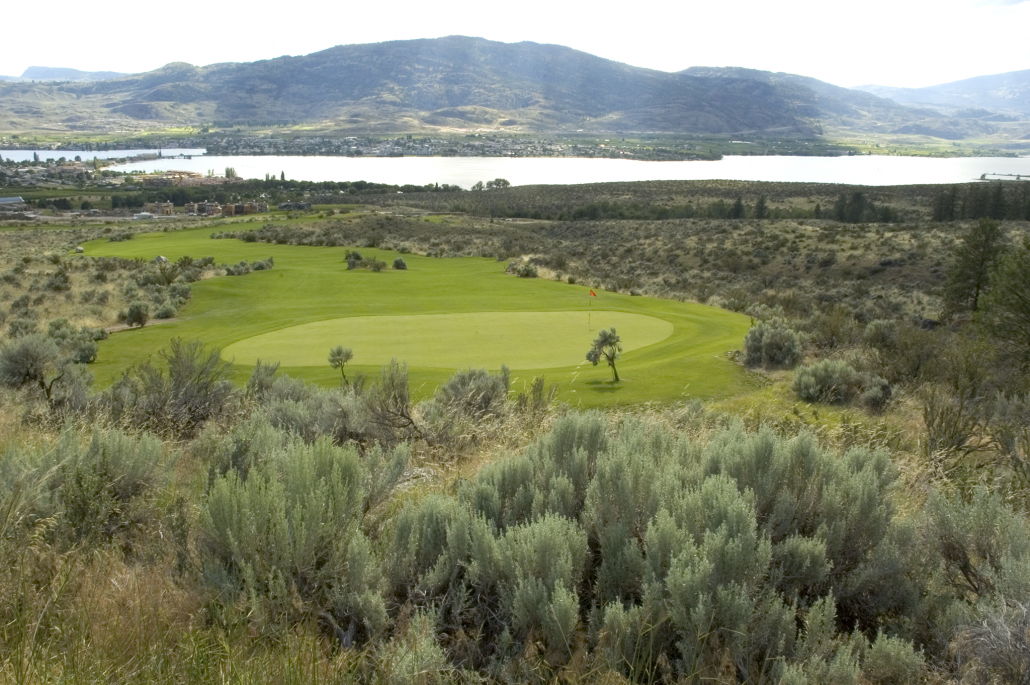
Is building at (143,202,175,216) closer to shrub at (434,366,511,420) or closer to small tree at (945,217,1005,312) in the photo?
small tree at (945,217,1005,312)

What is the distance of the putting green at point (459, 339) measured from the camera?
1086 centimetres

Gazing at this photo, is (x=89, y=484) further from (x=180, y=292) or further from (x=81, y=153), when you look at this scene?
(x=81, y=153)

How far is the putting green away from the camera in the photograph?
35.6ft

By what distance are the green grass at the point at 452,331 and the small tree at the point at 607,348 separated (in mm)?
282

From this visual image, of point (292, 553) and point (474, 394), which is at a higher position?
point (292, 553)

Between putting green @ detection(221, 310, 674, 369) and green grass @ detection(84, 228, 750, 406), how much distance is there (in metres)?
0.02

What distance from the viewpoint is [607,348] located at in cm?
951

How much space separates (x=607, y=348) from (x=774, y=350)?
327cm

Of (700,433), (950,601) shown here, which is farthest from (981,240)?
(950,601)

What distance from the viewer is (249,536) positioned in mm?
2789

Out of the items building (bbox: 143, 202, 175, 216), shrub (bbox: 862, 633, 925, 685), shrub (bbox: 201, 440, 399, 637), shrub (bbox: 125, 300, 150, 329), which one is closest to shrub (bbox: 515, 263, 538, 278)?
shrub (bbox: 125, 300, 150, 329)

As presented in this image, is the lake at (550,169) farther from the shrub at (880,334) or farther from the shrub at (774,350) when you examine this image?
the shrub at (774,350)

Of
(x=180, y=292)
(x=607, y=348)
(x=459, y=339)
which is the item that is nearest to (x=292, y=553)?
(x=607, y=348)

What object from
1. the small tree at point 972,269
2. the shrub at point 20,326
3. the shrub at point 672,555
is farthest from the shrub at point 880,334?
the shrub at point 20,326
